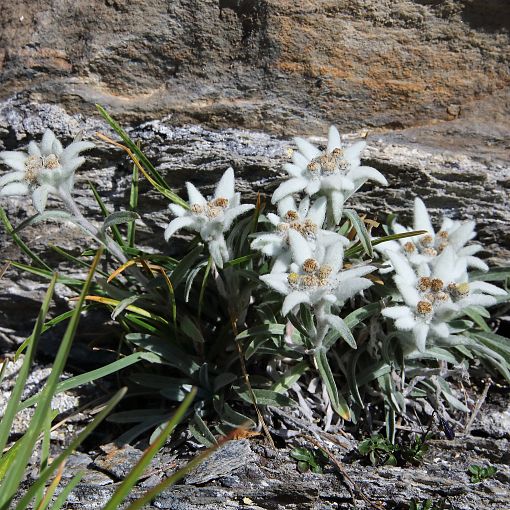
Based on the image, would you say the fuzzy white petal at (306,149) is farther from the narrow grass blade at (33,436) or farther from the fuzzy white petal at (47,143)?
the narrow grass blade at (33,436)

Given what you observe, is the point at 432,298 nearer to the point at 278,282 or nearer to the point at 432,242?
the point at 432,242

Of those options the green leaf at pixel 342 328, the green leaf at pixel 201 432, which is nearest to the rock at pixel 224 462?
the green leaf at pixel 201 432

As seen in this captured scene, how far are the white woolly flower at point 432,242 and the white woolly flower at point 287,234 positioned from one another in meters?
0.44

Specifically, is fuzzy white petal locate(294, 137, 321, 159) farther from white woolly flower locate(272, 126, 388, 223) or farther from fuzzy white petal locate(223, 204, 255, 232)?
fuzzy white petal locate(223, 204, 255, 232)

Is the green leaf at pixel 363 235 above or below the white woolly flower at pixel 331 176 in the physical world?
below

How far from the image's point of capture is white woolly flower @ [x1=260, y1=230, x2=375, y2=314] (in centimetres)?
258

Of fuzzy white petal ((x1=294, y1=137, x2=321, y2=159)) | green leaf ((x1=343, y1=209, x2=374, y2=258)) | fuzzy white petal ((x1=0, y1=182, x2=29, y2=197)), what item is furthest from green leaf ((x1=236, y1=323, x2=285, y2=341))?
fuzzy white petal ((x1=0, y1=182, x2=29, y2=197))

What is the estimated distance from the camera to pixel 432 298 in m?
2.76

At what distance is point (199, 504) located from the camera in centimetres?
246

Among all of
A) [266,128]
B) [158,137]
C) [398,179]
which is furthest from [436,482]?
[158,137]

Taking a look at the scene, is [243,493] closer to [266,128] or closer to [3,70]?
[266,128]

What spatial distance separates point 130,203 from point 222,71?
0.92 m

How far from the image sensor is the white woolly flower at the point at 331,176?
2902mm

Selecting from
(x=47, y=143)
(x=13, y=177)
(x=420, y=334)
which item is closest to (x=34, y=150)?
(x=47, y=143)
